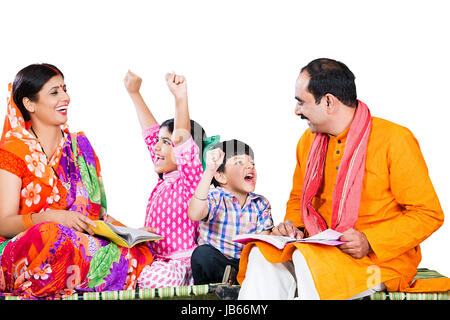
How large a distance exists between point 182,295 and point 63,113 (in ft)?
3.48

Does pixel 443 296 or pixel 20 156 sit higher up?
pixel 20 156

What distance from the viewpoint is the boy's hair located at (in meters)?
3.36

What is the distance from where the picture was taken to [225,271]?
304cm

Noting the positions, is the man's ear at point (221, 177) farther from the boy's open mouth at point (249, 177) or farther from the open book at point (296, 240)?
the open book at point (296, 240)

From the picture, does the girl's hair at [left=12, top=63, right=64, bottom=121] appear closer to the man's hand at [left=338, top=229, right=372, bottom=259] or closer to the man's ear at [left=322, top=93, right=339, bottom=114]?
the man's ear at [left=322, top=93, right=339, bottom=114]

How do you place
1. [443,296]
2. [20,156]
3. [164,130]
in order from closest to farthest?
[443,296] < [20,156] < [164,130]

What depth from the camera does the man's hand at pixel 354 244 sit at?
2.76m

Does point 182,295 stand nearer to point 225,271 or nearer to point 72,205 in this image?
point 225,271

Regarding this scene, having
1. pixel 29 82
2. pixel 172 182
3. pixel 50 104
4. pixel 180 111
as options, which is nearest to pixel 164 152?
pixel 172 182

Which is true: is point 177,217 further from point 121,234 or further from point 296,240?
point 296,240

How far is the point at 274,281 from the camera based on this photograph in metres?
2.79
